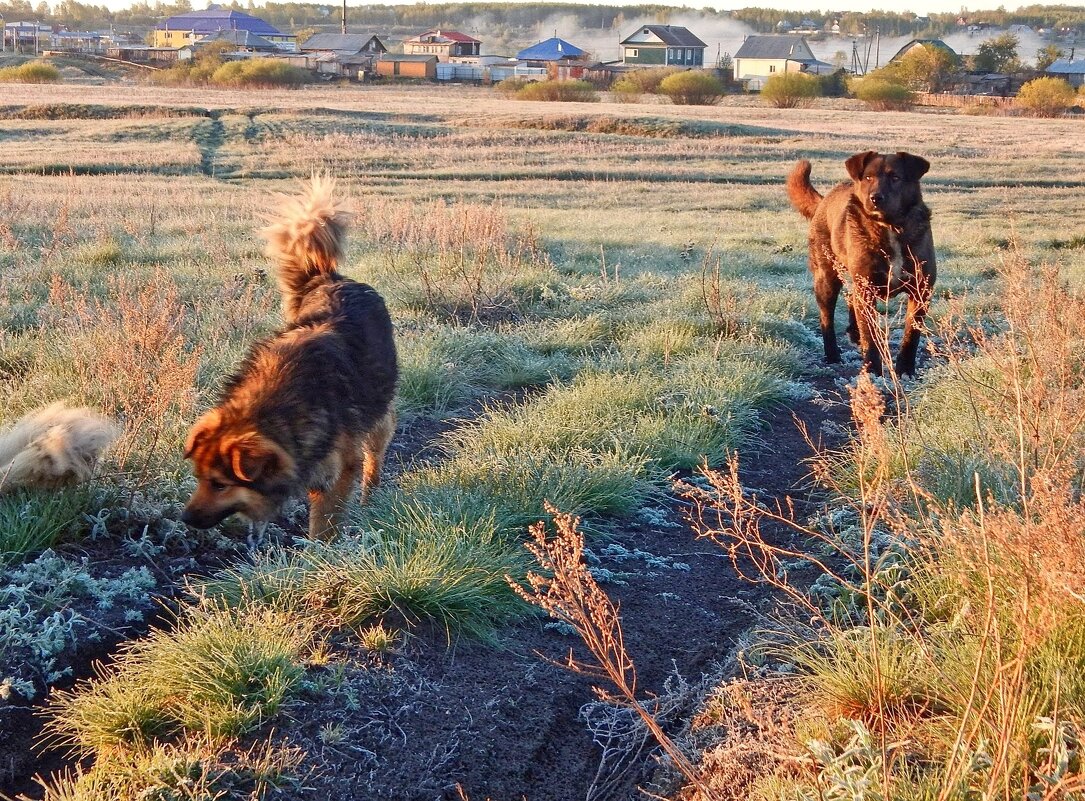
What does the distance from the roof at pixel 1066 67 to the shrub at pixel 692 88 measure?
4083 centimetres

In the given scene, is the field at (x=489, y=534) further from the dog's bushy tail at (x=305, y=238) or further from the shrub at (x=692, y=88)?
the shrub at (x=692, y=88)

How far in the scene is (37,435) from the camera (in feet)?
16.0

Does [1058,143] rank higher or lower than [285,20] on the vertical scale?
lower

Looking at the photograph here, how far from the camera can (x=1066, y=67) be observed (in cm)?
9275

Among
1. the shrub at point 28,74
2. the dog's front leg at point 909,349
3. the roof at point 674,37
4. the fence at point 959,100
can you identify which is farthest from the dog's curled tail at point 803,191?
the roof at point 674,37

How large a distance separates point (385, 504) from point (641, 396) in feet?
7.87

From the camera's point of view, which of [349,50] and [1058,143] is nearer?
[1058,143]

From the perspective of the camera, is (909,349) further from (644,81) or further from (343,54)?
(343,54)

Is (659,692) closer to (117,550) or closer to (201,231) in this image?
(117,550)

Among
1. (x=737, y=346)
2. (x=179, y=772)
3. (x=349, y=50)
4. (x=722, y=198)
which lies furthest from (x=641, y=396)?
(x=349, y=50)

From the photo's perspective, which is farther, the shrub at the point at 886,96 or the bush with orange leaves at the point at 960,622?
the shrub at the point at 886,96

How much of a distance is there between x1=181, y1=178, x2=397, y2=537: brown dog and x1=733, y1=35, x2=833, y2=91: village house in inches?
4100

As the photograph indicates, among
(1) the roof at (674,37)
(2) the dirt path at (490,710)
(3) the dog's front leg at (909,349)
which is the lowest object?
(2) the dirt path at (490,710)

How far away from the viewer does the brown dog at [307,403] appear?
448 cm
